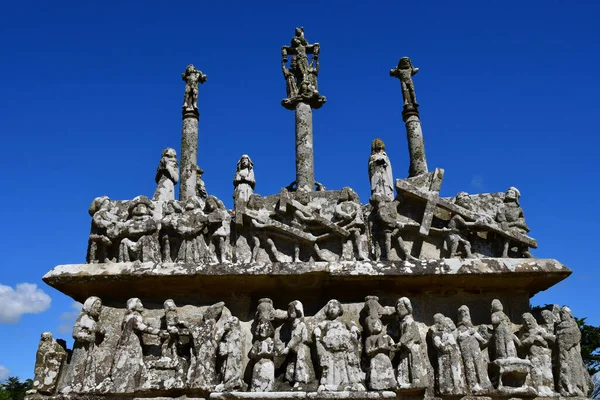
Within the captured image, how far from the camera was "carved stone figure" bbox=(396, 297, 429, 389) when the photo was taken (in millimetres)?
8328

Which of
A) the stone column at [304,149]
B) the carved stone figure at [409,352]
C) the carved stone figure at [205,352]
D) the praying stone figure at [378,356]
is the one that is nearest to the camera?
the praying stone figure at [378,356]

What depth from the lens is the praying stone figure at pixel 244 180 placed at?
396 inches

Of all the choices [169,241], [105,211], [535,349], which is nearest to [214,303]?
[169,241]

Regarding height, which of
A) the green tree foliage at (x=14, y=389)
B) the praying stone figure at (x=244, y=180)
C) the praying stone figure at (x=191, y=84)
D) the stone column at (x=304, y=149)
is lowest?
the green tree foliage at (x=14, y=389)

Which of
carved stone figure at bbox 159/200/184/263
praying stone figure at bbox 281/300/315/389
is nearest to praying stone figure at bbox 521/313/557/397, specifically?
praying stone figure at bbox 281/300/315/389

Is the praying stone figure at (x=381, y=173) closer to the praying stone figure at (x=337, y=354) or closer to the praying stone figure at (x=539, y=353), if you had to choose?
the praying stone figure at (x=337, y=354)

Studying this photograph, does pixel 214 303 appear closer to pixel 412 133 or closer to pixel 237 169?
pixel 237 169

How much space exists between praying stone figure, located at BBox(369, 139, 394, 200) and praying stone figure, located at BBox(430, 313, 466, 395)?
244 centimetres

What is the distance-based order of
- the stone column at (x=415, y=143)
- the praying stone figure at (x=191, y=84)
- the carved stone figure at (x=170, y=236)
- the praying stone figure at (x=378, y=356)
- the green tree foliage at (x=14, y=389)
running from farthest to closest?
the green tree foliage at (x=14, y=389)
the praying stone figure at (x=191, y=84)
the stone column at (x=415, y=143)
the carved stone figure at (x=170, y=236)
the praying stone figure at (x=378, y=356)

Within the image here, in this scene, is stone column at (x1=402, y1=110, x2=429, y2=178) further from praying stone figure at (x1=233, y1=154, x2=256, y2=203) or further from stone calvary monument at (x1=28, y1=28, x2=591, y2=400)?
praying stone figure at (x1=233, y1=154, x2=256, y2=203)

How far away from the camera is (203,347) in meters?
8.70

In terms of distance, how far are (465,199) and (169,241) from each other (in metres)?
5.40

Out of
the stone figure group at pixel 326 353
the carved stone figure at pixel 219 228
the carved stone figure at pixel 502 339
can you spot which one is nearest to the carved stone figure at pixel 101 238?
the stone figure group at pixel 326 353

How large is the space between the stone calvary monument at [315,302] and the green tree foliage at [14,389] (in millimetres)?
30903
